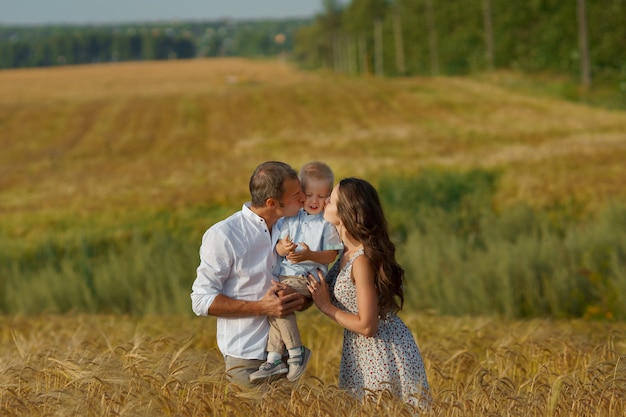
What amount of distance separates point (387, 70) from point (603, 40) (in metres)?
33.7

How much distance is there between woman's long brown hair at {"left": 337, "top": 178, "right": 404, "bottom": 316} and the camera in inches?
171

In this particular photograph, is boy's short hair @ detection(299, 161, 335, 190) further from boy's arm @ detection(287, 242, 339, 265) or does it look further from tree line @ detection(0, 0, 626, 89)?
tree line @ detection(0, 0, 626, 89)

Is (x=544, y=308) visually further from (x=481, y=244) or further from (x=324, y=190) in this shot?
(x=324, y=190)

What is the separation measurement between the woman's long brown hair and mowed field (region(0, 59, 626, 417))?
0.57 meters

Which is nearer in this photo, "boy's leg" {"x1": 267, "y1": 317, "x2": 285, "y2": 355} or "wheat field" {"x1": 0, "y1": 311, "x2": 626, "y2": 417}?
"wheat field" {"x1": 0, "y1": 311, "x2": 626, "y2": 417}

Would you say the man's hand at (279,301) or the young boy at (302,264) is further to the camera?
the young boy at (302,264)

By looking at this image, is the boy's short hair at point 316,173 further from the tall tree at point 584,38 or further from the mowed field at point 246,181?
the tall tree at point 584,38

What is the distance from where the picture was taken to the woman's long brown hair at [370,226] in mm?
4339

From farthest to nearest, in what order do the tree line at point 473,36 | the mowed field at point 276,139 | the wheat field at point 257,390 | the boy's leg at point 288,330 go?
1. the tree line at point 473,36
2. the mowed field at point 276,139
3. the boy's leg at point 288,330
4. the wheat field at point 257,390

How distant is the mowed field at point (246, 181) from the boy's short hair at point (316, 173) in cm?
95

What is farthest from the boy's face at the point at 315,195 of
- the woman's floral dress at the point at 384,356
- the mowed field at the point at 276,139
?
the mowed field at the point at 276,139

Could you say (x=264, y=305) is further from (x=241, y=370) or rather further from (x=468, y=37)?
(x=468, y=37)

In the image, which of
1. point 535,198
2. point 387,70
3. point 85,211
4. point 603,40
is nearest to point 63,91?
point 387,70

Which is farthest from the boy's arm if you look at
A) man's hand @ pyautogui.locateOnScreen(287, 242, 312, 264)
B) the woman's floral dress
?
the woman's floral dress
